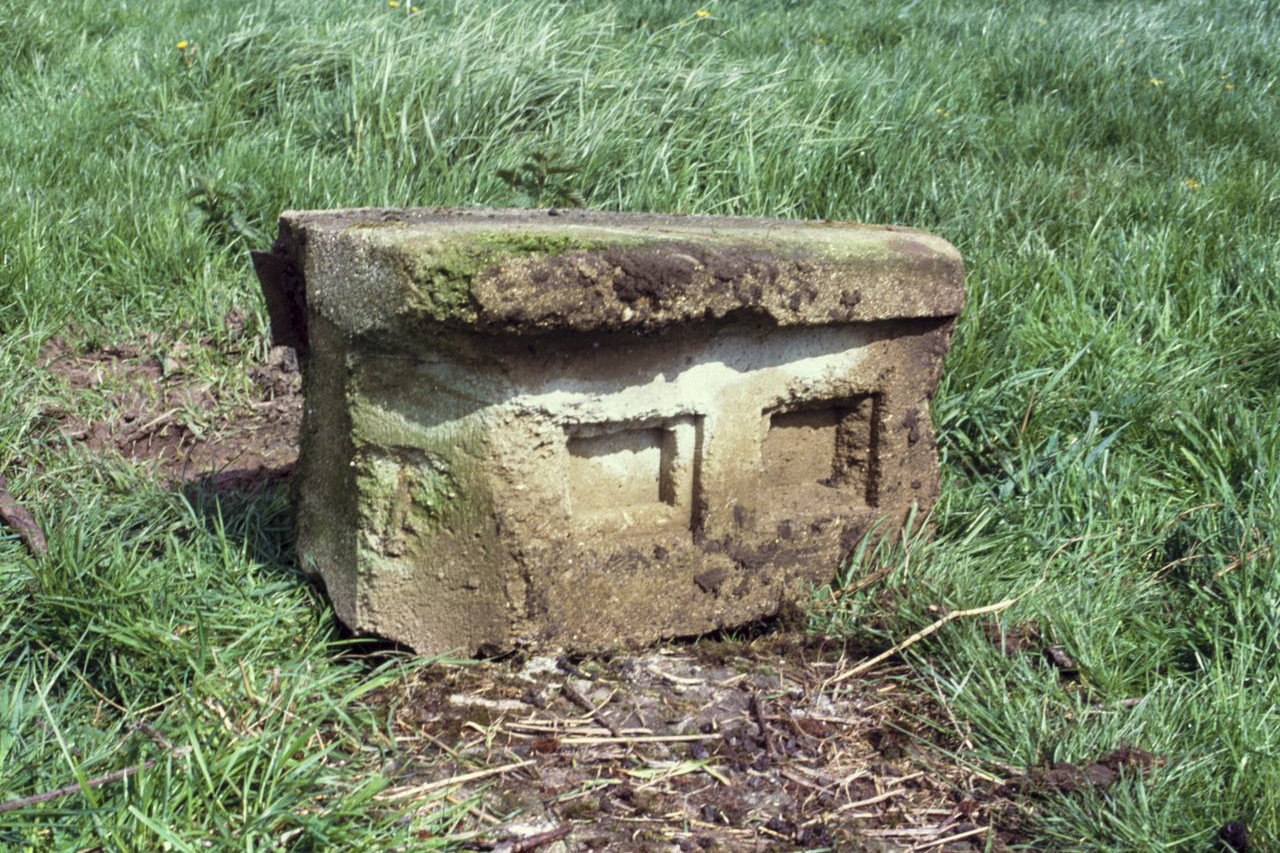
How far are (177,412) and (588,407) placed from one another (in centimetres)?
171

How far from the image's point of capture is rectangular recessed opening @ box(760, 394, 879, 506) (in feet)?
8.80

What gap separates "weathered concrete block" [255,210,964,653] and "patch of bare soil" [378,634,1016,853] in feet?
0.38

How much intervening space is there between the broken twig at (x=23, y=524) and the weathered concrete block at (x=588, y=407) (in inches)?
19.6

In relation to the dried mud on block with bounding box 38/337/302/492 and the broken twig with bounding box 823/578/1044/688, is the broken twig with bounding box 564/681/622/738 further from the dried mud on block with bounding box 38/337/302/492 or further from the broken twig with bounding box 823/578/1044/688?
the dried mud on block with bounding box 38/337/302/492

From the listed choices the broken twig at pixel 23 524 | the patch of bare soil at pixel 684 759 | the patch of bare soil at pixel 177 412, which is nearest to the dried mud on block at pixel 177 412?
the patch of bare soil at pixel 177 412

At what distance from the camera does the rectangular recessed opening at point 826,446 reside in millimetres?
2682

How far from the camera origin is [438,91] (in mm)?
4480

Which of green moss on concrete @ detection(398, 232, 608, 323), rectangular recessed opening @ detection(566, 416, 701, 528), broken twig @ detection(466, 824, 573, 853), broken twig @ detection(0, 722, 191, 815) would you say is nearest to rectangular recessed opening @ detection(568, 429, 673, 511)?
rectangular recessed opening @ detection(566, 416, 701, 528)

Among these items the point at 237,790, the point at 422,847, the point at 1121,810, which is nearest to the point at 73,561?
the point at 237,790

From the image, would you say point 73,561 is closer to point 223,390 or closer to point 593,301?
point 593,301

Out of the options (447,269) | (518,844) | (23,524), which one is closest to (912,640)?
(518,844)

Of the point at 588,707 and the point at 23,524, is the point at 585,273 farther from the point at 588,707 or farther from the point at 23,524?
the point at 23,524

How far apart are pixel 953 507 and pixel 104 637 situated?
193 centimetres

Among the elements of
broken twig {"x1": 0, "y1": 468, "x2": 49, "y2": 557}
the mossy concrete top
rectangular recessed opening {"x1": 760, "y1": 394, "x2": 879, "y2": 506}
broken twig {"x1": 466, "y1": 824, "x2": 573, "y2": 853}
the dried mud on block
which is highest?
the mossy concrete top
